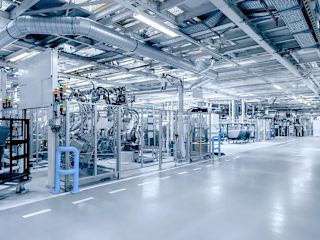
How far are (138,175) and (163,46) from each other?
149 inches

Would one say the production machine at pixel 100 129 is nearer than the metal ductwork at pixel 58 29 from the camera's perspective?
No

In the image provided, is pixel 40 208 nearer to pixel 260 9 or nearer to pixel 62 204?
pixel 62 204

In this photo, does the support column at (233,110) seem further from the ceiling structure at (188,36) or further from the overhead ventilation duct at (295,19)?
the overhead ventilation duct at (295,19)

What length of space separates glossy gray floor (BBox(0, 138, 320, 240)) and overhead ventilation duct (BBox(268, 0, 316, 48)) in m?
3.49

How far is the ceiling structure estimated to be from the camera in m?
4.56

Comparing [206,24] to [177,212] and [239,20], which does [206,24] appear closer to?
[239,20]

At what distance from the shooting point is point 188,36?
586 cm

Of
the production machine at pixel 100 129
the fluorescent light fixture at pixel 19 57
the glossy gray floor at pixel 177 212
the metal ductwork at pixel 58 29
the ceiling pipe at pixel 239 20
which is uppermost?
the fluorescent light fixture at pixel 19 57

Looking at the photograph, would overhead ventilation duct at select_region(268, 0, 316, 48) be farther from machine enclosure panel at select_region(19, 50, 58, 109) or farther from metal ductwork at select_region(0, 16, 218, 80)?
machine enclosure panel at select_region(19, 50, 58, 109)

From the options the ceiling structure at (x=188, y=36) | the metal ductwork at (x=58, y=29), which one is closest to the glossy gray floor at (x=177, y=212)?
the metal ductwork at (x=58, y=29)

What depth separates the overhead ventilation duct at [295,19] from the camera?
4.18 metres

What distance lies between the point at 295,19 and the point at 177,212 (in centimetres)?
429

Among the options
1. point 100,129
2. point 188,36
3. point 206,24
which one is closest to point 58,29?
point 188,36

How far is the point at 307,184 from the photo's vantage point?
19.1 ft
